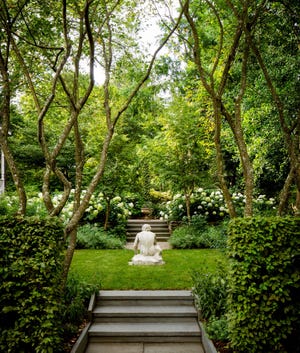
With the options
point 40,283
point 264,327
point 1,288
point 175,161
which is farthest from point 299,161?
point 175,161

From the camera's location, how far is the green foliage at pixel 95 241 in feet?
41.2

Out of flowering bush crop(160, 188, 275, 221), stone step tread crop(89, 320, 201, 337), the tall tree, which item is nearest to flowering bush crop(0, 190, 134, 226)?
flowering bush crop(160, 188, 275, 221)

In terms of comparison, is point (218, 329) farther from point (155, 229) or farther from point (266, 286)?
point (155, 229)

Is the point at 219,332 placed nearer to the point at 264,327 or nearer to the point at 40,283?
the point at 264,327

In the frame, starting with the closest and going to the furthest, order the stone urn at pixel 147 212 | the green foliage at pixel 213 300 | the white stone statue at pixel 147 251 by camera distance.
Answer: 1. the green foliage at pixel 213 300
2. the white stone statue at pixel 147 251
3. the stone urn at pixel 147 212

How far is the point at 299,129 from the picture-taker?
264 inches

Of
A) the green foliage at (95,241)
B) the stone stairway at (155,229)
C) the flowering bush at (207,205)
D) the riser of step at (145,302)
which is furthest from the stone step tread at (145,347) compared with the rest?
the flowering bush at (207,205)

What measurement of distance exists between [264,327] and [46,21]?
7.06 meters

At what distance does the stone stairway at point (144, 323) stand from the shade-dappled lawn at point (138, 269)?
0.60 meters

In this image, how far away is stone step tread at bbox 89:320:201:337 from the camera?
20.4ft

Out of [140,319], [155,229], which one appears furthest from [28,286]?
[155,229]

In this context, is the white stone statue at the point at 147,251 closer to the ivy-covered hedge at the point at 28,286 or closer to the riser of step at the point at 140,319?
the riser of step at the point at 140,319

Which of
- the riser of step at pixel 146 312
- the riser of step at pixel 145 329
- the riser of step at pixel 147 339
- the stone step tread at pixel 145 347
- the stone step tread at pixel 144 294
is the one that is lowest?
the stone step tread at pixel 145 347

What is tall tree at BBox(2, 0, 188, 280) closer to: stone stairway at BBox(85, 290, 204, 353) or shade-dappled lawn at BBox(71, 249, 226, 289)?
stone stairway at BBox(85, 290, 204, 353)
